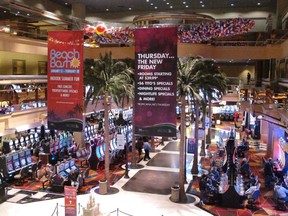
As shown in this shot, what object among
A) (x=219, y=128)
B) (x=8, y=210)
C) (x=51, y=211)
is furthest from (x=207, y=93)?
(x=219, y=128)

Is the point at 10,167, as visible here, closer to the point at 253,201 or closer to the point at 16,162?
the point at 16,162

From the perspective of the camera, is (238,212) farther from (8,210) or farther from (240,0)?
(240,0)

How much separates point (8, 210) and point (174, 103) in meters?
6.93

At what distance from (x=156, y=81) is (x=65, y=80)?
286cm

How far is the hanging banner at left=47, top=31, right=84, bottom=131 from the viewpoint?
1116 centimetres

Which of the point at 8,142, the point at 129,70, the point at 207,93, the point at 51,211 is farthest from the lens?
the point at 8,142

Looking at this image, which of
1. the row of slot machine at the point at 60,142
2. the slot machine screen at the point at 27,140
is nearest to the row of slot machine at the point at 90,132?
the row of slot machine at the point at 60,142

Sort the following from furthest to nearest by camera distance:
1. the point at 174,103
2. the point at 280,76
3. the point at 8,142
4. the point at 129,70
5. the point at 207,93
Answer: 1. the point at 280,76
2. the point at 8,142
3. the point at 129,70
4. the point at 207,93
5. the point at 174,103

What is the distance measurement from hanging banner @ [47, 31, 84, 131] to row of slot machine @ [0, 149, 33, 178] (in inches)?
204

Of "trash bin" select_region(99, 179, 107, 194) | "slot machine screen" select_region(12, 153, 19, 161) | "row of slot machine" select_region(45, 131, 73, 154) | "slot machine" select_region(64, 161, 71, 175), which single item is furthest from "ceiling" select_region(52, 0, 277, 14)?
"trash bin" select_region(99, 179, 107, 194)

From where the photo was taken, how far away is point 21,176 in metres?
15.5

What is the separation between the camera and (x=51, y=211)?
1249 centimetres

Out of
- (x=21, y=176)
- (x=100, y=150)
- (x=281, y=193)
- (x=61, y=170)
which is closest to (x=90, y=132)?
(x=100, y=150)

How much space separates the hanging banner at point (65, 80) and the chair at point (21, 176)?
498cm
